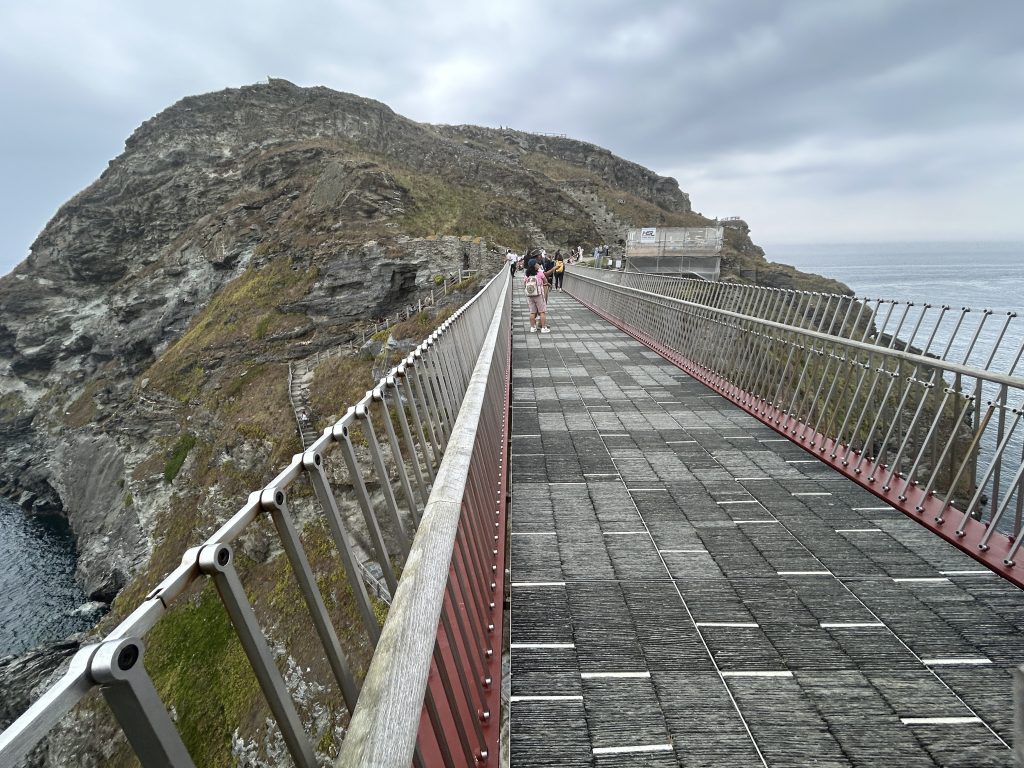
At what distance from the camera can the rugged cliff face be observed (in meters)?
29.0

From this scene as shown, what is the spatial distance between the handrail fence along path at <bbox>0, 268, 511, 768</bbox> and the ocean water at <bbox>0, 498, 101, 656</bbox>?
4188 cm

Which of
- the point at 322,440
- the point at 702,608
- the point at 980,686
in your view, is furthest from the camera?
the point at 702,608

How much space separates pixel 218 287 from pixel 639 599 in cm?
5627

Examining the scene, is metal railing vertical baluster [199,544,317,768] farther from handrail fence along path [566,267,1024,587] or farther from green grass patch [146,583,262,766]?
green grass patch [146,583,262,766]

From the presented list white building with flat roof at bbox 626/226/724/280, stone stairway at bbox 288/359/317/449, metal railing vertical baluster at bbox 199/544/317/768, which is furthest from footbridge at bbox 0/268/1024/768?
white building with flat roof at bbox 626/226/724/280

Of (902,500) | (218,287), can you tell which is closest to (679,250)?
(902,500)

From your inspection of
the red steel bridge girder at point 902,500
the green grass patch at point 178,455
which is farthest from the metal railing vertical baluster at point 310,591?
the green grass patch at point 178,455

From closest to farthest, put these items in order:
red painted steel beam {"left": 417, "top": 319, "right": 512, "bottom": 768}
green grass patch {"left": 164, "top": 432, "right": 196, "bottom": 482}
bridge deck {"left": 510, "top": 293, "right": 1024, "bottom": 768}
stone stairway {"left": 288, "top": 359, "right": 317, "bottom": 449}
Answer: red painted steel beam {"left": 417, "top": 319, "right": 512, "bottom": 768} → bridge deck {"left": 510, "top": 293, "right": 1024, "bottom": 768} → stone stairway {"left": 288, "top": 359, "right": 317, "bottom": 449} → green grass patch {"left": 164, "top": 432, "right": 196, "bottom": 482}

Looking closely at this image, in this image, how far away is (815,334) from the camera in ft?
18.4

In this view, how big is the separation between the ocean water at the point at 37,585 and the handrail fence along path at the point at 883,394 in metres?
41.5

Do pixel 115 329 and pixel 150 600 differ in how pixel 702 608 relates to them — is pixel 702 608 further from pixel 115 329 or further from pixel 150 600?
pixel 115 329

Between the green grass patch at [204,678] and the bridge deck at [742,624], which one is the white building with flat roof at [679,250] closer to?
the green grass patch at [204,678]

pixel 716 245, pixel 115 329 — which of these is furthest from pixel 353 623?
pixel 115 329

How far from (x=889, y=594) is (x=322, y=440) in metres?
3.72
